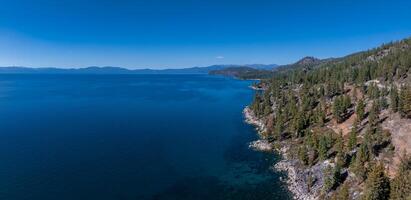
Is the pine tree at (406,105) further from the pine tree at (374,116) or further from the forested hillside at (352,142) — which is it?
the pine tree at (374,116)

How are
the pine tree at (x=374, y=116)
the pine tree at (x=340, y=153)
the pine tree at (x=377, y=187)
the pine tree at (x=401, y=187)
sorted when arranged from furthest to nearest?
the pine tree at (x=374, y=116) → the pine tree at (x=340, y=153) → the pine tree at (x=377, y=187) → the pine tree at (x=401, y=187)

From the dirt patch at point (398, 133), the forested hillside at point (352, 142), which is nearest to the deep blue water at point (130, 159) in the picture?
the forested hillside at point (352, 142)

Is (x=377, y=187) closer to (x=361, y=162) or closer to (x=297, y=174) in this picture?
(x=361, y=162)

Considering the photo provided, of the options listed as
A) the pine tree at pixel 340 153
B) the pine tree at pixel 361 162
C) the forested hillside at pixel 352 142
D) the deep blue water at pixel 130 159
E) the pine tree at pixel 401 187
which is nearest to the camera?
Answer: the pine tree at pixel 401 187

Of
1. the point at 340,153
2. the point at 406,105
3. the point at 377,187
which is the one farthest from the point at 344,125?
the point at 377,187

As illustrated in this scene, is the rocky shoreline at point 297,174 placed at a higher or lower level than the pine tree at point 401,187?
lower

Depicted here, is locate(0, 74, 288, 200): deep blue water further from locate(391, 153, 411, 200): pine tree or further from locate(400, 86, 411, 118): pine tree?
locate(400, 86, 411, 118): pine tree

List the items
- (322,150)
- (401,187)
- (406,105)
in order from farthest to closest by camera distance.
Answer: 1. (406,105)
2. (322,150)
3. (401,187)

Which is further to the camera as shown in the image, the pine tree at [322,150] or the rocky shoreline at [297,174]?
the pine tree at [322,150]
